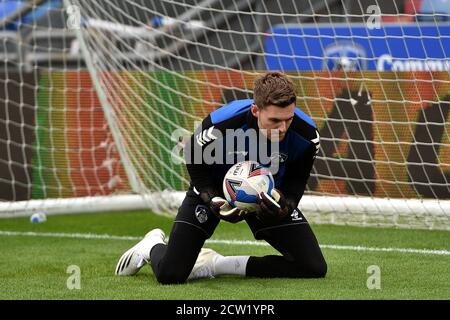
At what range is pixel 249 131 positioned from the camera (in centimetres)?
509

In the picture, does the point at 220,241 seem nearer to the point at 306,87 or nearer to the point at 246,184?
the point at 306,87

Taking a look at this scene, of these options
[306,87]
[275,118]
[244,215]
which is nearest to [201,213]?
[244,215]

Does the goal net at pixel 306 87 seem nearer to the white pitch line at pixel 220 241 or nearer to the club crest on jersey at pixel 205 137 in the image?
the white pitch line at pixel 220 241

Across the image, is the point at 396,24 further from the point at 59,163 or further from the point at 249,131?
the point at 59,163

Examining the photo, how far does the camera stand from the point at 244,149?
5.15 metres

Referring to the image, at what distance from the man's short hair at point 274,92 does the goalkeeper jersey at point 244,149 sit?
0.76ft

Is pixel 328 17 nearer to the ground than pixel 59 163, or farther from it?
farther from it

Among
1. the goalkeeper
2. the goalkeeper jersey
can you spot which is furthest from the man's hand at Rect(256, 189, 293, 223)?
the goalkeeper jersey

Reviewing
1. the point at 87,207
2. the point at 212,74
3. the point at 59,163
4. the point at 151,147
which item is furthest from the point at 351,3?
the point at 59,163

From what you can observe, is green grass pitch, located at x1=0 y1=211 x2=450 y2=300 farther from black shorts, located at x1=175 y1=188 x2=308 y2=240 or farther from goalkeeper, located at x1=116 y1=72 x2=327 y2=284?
black shorts, located at x1=175 y1=188 x2=308 y2=240

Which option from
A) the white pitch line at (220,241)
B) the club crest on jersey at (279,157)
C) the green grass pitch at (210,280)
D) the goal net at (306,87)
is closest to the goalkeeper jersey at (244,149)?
the club crest on jersey at (279,157)

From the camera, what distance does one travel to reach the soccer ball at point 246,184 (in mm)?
4891

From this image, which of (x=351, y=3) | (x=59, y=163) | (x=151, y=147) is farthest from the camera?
(x=59, y=163)

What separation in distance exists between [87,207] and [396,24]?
299 centimetres
